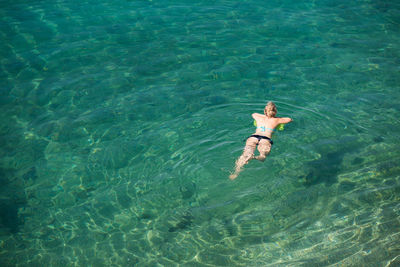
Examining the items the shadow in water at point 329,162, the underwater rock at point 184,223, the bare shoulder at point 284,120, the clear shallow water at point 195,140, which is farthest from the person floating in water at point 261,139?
the underwater rock at point 184,223

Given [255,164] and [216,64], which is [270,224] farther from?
[216,64]

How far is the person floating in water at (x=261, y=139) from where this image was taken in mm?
7293

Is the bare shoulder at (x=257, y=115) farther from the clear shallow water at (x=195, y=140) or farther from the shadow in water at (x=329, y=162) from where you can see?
the shadow in water at (x=329, y=162)

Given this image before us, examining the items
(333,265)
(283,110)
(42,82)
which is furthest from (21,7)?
(333,265)

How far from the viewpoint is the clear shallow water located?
20.1ft

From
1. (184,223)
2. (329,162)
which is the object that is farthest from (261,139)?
(184,223)

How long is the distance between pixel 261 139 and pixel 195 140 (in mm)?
1589

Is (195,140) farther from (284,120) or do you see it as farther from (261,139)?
(284,120)

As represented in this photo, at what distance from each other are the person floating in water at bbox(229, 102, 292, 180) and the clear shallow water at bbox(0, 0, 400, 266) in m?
0.21

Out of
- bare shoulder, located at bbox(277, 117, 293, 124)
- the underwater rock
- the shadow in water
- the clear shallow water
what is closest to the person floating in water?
bare shoulder, located at bbox(277, 117, 293, 124)

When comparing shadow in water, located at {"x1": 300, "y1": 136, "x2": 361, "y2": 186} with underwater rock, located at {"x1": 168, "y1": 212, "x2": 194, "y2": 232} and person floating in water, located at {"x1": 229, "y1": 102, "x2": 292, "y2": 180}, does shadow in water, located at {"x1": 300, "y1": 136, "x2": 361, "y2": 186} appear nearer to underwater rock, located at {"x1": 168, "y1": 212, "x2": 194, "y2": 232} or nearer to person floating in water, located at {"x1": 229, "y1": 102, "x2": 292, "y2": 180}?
person floating in water, located at {"x1": 229, "y1": 102, "x2": 292, "y2": 180}

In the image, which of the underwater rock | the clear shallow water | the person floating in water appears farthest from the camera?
the person floating in water

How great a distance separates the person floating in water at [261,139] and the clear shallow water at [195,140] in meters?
0.21

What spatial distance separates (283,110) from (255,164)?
232 cm
